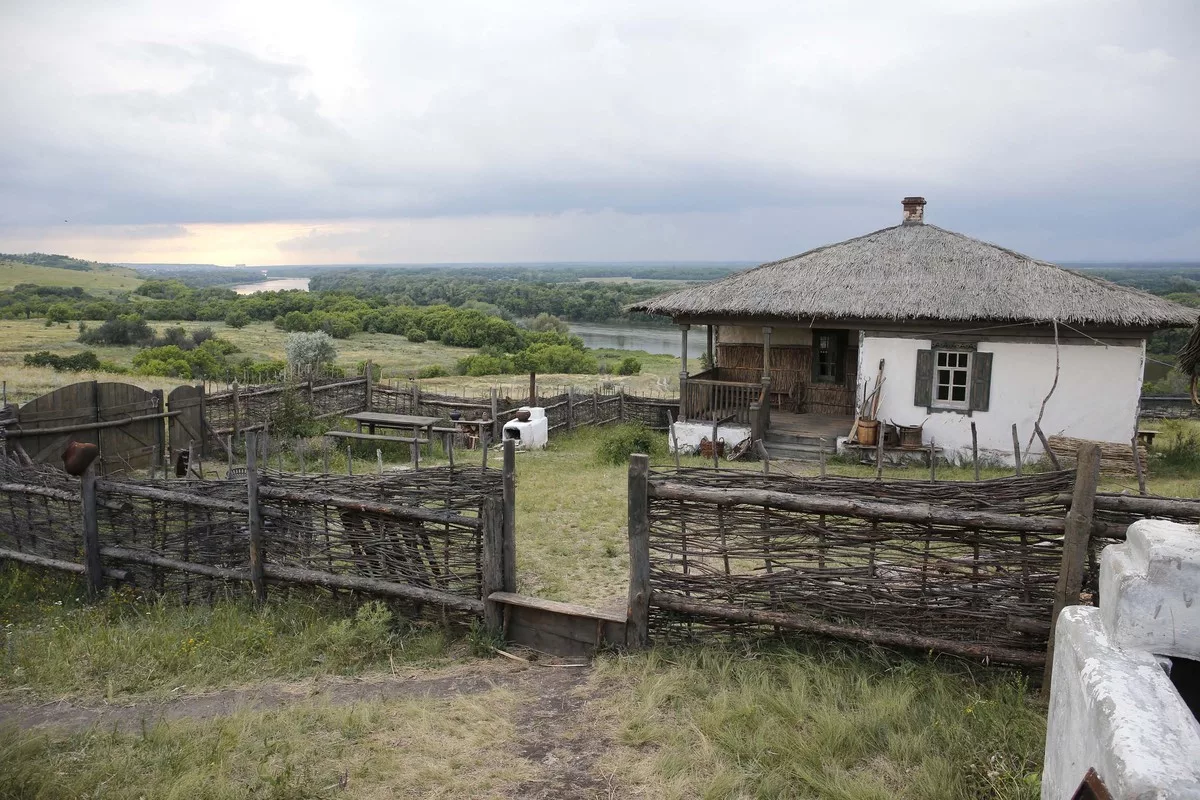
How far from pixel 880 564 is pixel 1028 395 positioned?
10.8 metres

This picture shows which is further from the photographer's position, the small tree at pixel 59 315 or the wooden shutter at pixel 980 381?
the small tree at pixel 59 315

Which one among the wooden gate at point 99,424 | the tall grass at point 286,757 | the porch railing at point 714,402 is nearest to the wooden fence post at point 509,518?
the tall grass at point 286,757

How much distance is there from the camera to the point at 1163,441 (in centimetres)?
1552

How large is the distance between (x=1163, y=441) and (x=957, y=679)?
13967 millimetres

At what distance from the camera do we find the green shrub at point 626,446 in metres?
14.2

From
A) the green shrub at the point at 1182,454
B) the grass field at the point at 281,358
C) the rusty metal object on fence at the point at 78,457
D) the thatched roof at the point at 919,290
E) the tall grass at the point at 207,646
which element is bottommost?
the grass field at the point at 281,358

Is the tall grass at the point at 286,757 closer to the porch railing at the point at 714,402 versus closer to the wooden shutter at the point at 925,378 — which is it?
the porch railing at the point at 714,402

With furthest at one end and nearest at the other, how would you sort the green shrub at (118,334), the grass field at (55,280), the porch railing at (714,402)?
the grass field at (55,280)
the green shrub at (118,334)
the porch railing at (714,402)

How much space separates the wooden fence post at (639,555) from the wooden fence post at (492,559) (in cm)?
96

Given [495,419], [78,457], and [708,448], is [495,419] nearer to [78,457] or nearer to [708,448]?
[708,448]

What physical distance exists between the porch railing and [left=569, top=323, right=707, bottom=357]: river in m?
51.3

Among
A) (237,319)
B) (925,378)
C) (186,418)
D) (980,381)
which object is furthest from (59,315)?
(980,381)

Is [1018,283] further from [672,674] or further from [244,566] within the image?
[244,566]

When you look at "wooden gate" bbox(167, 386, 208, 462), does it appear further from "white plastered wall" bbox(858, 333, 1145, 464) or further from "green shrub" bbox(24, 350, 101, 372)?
"green shrub" bbox(24, 350, 101, 372)
